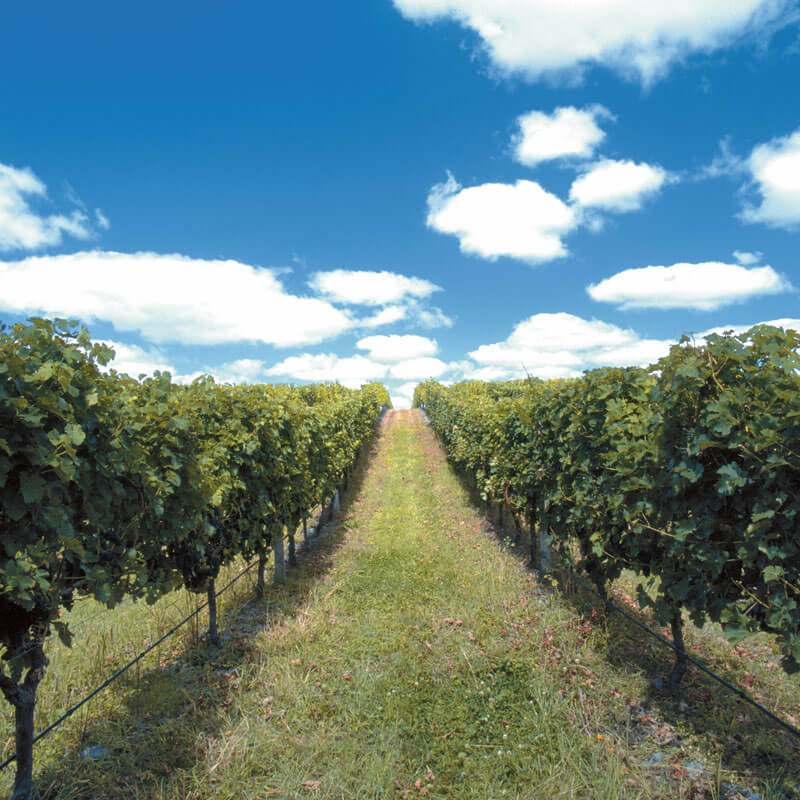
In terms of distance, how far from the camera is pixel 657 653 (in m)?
6.67

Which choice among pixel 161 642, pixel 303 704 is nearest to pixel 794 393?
pixel 303 704

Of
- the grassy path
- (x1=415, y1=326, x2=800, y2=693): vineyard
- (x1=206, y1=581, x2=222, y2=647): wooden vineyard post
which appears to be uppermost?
(x1=415, y1=326, x2=800, y2=693): vineyard

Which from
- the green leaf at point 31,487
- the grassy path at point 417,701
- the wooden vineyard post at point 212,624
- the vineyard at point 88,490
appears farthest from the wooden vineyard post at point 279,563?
the green leaf at point 31,487

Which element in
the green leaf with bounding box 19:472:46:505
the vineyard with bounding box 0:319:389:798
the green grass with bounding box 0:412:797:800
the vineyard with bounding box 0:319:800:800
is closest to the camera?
the green leaf with bounding box 19:472:46:505

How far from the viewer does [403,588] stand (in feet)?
28.8

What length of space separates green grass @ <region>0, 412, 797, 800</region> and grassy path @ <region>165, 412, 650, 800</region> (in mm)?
21

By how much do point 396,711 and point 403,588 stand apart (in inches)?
132

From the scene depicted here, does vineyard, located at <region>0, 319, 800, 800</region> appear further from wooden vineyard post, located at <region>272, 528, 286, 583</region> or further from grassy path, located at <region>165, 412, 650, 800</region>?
wooden vineyard post, located at <region>272, 528, 286, 583</region>

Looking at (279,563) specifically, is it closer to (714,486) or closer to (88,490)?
(88,490)

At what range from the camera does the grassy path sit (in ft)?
14.6

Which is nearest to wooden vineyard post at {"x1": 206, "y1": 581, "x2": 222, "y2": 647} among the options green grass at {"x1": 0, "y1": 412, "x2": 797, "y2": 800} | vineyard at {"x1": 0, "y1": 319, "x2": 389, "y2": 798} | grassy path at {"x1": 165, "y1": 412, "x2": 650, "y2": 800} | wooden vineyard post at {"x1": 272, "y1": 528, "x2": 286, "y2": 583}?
vineyard at {"x1": 0, "y1": 319, "x2": 389, "y2": 798}

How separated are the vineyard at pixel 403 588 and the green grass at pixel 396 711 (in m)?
0.03

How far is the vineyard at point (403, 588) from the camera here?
12.4 ft

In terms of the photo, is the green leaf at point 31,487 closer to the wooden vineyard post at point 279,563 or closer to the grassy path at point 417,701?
the grassy path at point 417,701
